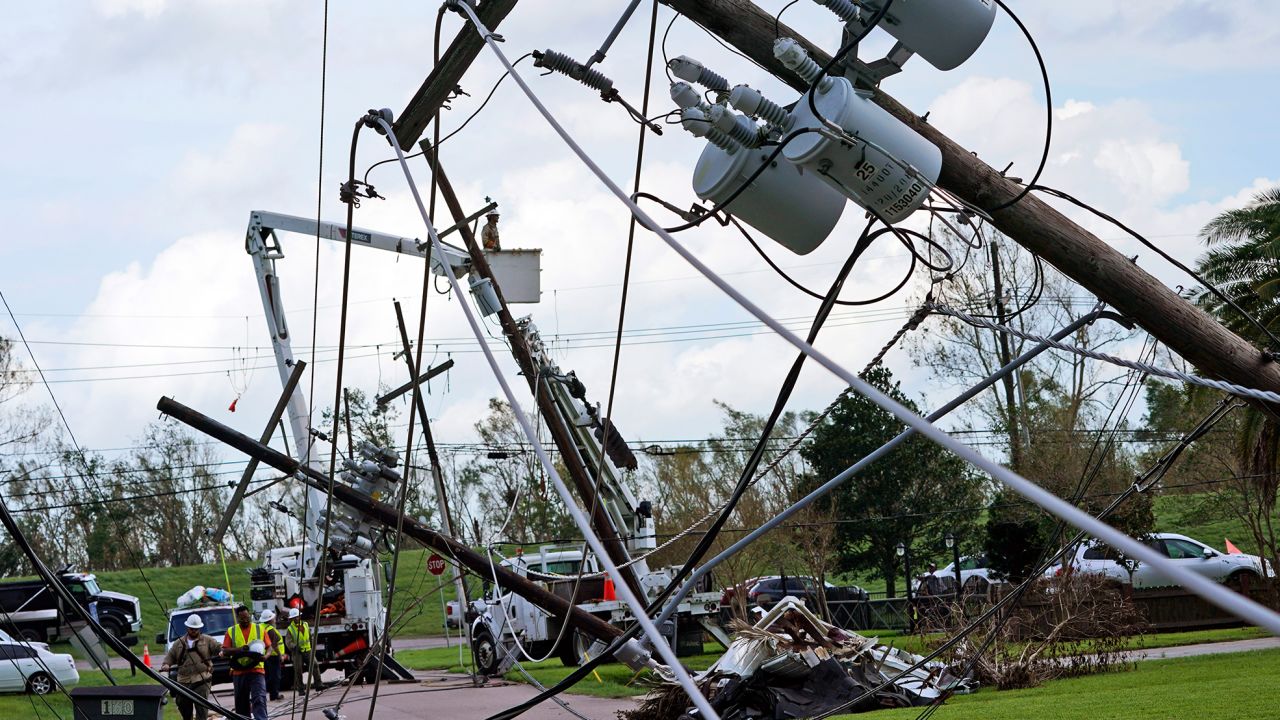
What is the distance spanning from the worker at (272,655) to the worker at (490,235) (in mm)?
9766

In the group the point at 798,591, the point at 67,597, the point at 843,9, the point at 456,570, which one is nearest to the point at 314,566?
the point at 456,570

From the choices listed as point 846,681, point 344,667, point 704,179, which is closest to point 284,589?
point 344,667

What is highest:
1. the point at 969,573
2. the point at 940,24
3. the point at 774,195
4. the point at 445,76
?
the point at 445,76

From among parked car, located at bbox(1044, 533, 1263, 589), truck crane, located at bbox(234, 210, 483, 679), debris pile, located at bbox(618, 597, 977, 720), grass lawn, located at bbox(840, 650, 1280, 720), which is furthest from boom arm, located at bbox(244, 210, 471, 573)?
parked car, located at bbox(1044, 533, 1263, 589)

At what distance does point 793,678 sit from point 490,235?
6.84 metres

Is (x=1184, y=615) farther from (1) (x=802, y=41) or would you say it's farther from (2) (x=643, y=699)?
(1) (x=802, y=41)

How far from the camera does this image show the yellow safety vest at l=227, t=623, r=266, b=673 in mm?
16172

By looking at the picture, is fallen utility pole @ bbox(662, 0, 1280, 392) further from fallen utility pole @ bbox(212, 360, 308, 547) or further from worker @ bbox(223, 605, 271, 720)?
worker @ bbox(223, 605, 271, 720)

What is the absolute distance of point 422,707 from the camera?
1873cm

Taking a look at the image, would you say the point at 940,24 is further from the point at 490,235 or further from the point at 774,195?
the point at 490,235

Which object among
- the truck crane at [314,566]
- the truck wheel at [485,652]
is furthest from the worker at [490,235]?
the truck wheel at [485,652]

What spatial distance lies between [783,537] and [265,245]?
17.8 m

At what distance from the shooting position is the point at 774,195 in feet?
A: 17.2

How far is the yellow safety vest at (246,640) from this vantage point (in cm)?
1617
